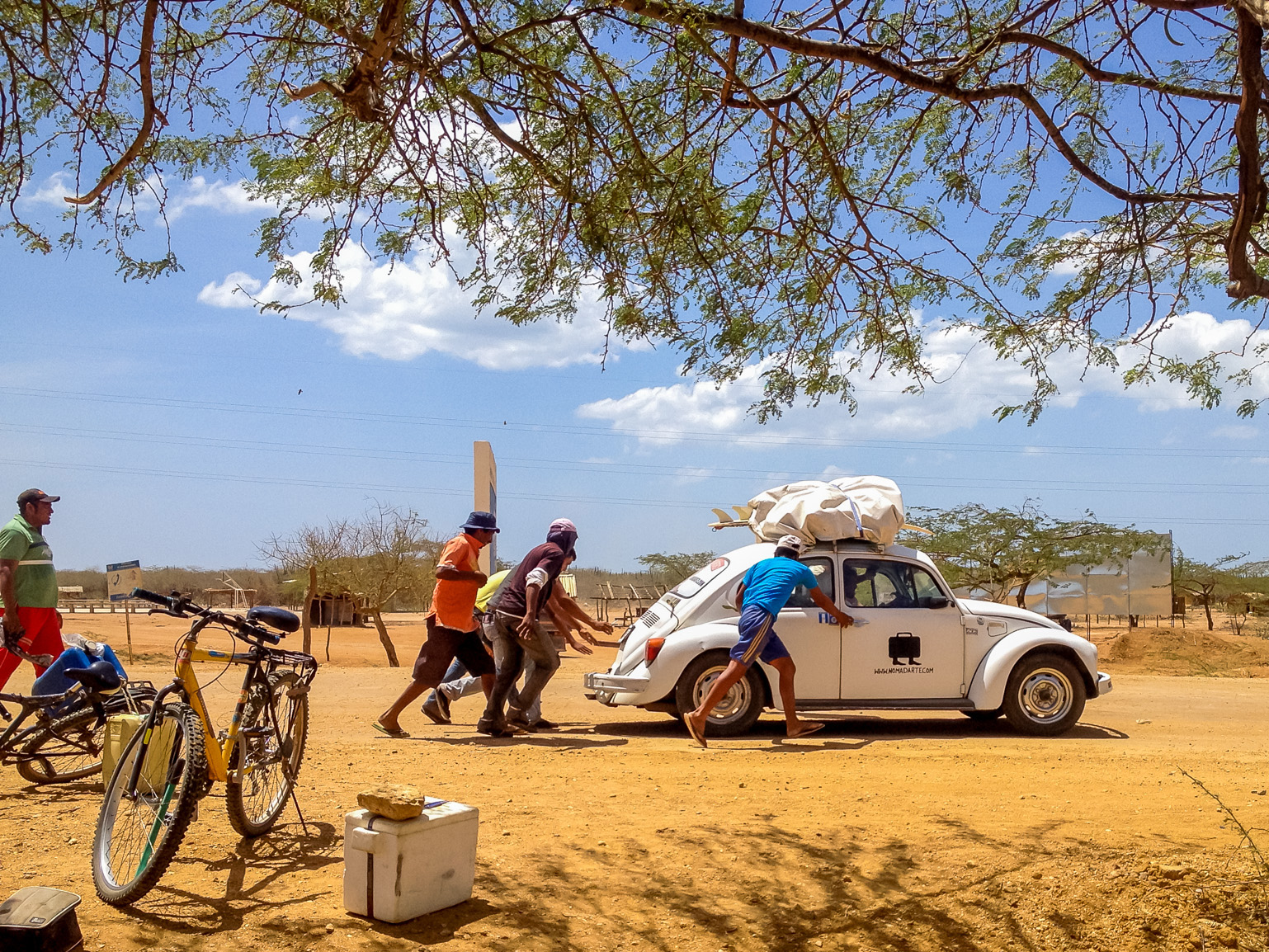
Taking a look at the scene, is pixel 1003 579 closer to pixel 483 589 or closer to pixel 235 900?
pixel 483 589

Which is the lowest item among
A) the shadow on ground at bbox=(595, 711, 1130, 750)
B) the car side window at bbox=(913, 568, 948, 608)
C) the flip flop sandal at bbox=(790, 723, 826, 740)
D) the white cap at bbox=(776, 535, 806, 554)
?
the shadow on ground at bbox=(595, 711, 1130, 750)

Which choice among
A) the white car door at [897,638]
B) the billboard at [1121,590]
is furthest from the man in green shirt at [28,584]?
the billboard at [1121,590]

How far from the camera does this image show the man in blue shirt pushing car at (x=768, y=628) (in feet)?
28.9

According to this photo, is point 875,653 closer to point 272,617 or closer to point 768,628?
point 768,628

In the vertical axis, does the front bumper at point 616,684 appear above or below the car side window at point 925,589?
below

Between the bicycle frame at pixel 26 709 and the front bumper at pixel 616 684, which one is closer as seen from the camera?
the bicycle frame at pixel 26 709

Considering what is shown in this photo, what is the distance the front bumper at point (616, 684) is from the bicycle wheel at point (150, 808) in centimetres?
511

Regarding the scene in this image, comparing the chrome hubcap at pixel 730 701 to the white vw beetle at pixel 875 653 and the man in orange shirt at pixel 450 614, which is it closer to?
the white vw beetle at pixel 875 653

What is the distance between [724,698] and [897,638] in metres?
1.67

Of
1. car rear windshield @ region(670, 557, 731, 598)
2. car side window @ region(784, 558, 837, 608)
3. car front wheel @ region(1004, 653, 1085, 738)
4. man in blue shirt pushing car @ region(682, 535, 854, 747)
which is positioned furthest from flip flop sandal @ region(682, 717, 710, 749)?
car front wheel @ region(1004, 653, 1085, 738)

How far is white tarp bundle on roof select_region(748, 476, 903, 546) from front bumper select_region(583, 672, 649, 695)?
6.11 feet

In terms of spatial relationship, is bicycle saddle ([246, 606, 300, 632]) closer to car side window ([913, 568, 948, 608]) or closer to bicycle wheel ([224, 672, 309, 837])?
bicycle wheel ([224, 672, 309, 837])

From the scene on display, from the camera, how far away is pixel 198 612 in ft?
16.4

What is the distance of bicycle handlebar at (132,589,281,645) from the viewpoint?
496cm
